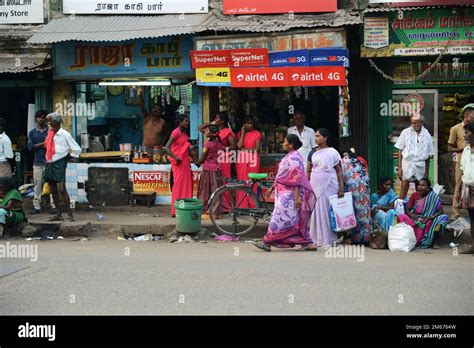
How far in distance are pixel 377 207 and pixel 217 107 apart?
157 inches

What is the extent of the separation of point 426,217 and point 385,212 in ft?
2.35

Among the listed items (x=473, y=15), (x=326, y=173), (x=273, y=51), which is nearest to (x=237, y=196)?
(x=326, y=173)

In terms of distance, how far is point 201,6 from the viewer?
46.9 ft

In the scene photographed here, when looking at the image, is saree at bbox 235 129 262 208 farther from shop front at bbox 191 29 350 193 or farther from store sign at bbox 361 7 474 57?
store sign at bbox 361 7 474 57

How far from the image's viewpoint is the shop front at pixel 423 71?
13.0m

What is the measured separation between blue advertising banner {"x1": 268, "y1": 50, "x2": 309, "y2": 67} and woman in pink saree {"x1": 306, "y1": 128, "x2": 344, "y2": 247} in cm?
232

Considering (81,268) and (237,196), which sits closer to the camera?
(81,268)

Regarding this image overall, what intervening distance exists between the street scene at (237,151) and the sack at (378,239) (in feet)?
0.10

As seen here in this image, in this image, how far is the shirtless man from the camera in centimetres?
1497

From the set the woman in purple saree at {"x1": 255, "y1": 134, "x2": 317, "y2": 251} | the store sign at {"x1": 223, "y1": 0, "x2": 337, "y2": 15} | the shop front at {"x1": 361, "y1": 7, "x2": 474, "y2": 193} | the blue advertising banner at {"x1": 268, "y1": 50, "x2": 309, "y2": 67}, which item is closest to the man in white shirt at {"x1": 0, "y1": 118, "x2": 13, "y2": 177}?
the store sign at {"x1": 223, "y1": 0, "x2": 337, "y2": 15}

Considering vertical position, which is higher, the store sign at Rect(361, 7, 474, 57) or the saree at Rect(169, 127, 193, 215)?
the store sign at Rect(361, 7, 474, 57)

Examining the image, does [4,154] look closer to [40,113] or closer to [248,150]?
[40,113]

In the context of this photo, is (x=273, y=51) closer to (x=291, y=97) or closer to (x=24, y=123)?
(x=291, y=97)

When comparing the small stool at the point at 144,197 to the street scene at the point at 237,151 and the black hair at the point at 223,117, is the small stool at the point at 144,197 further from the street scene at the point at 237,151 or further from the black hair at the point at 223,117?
the black hair at the point at 223,117
